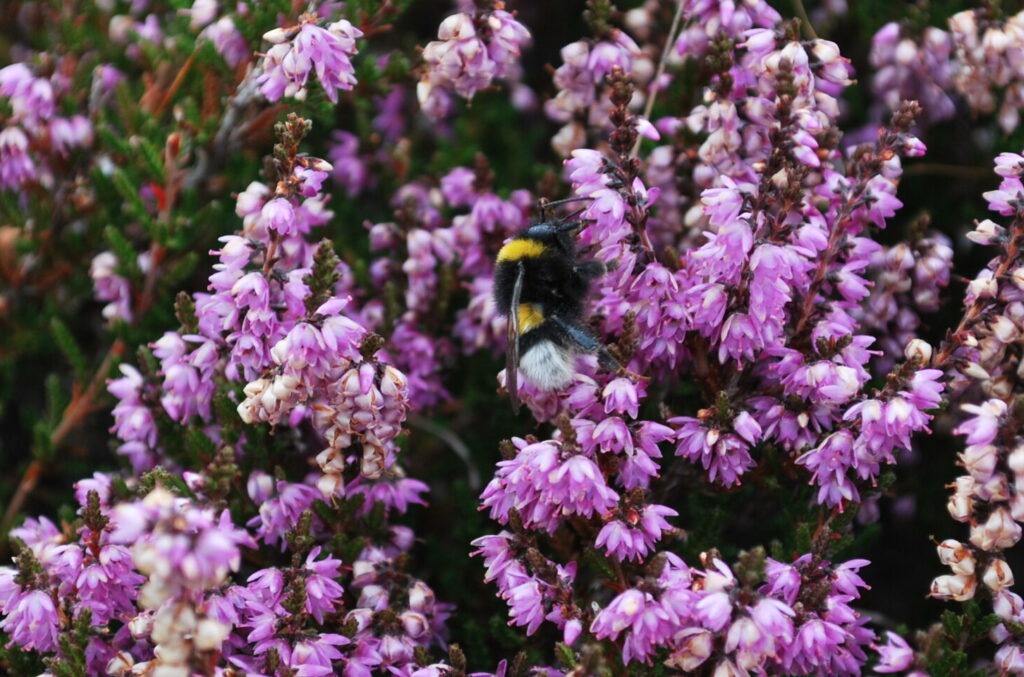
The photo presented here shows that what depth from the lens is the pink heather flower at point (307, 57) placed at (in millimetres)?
2832

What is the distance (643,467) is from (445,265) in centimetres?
124

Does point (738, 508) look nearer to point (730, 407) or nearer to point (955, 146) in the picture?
point (730, 407)

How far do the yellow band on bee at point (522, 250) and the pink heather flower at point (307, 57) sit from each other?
69 centimetres

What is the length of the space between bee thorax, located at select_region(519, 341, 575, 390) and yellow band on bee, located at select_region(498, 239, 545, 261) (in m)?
0.28

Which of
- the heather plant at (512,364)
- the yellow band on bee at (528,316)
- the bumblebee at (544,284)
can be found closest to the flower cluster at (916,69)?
the heather plant at (512,364)

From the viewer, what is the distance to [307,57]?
283 centimetres

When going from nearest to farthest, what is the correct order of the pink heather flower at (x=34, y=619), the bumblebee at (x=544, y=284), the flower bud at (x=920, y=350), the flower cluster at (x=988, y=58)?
the pink heather flower at (x=34, y=619) < the flower bud at (x=920, y=350) < the bumblebee at (x=544, y=284) < the flower cluster at (x=988, y=58)

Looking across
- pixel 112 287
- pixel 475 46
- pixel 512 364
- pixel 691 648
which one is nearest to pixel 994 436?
pixel 691 648

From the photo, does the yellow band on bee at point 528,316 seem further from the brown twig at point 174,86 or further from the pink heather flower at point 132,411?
the brown twig at point 174,86

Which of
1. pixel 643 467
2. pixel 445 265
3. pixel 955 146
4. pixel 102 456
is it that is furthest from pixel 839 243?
pixel 102 456

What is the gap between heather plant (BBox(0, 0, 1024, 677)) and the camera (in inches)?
94.4

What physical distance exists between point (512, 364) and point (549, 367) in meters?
0.17

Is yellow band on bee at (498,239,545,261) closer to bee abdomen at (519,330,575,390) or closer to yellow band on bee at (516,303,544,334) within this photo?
yellow band on bee at (516,303,544,334)

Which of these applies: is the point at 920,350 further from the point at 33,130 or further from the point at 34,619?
the point at 33,130
